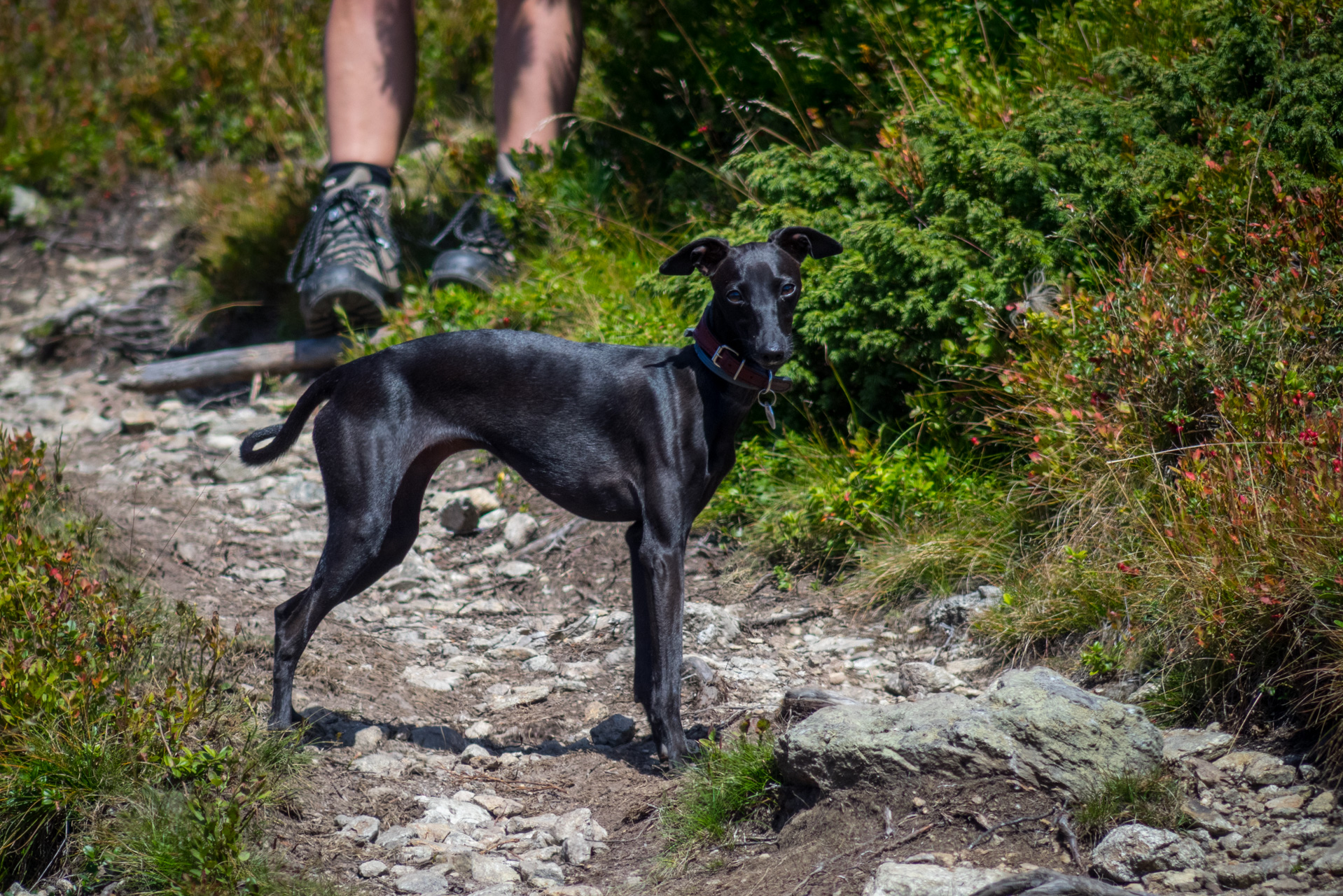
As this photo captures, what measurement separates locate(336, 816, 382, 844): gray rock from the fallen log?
13.6 ft

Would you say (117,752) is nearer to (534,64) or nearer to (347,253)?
(347,253)

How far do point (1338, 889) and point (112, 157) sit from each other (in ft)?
32.3

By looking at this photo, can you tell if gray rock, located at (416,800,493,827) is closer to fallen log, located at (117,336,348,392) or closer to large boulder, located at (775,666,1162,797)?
large boulder, located at (775,666,1162,797)

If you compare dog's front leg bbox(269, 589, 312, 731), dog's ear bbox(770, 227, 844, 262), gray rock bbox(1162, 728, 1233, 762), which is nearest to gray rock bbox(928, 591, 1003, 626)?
gray rock bbox(1162, 728, 1233, 762)

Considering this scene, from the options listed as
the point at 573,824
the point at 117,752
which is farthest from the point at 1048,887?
the point at 117,752

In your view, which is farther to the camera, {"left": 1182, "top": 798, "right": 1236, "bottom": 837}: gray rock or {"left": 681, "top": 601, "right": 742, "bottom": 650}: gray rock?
{"left": 681, "top": 601, "right": 742, "bottom": 650}: gray rock

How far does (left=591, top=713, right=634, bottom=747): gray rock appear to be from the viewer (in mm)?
3652

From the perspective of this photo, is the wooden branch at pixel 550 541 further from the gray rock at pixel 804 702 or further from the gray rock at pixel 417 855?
the gray rock at pixel 417 855

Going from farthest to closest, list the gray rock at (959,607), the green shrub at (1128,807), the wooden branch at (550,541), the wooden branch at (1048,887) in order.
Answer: the wooden branch at (550,541) < the gray rock at (959,607) < the green shrub at (1128,807) < the wooden branch at (1048,887)

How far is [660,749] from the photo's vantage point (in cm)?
337

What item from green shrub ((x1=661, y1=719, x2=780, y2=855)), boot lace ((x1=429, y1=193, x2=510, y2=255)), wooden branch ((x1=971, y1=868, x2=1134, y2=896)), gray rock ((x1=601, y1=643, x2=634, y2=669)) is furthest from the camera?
boot lace ((x1=429, y1=193, x2=510, y2=255))

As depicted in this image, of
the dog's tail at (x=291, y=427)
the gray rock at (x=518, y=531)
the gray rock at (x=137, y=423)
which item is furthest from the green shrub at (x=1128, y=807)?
the gray rock at (x=137, y=423)

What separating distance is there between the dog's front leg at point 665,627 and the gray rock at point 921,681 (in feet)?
2.95

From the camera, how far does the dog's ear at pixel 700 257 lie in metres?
3.53
